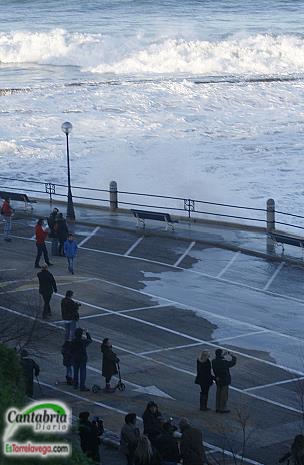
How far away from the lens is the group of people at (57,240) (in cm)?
2409

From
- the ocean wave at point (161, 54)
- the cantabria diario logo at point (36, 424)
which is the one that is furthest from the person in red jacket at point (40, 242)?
the ocean wave at point (161, 54)

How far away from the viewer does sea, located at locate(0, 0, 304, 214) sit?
44125 mm

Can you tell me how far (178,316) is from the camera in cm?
2192

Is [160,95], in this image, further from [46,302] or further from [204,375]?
[204,375]

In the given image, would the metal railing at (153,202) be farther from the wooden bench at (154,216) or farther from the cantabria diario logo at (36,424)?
the cantabria diario logo at (36,424)

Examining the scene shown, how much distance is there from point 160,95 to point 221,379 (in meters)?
51.0

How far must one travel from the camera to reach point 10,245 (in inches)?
1070

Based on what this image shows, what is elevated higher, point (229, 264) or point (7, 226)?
point (7, 226)

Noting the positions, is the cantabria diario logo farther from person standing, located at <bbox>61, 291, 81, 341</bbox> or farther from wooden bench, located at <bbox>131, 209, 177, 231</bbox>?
wooden bench, located at <bbox>131, 209, 177, 231</bbox>

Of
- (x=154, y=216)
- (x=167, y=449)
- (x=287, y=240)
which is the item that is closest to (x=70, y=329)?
(x=167, y=449)

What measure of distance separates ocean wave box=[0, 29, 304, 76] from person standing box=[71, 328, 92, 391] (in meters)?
62.8

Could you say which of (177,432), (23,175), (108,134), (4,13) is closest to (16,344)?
(177,432)

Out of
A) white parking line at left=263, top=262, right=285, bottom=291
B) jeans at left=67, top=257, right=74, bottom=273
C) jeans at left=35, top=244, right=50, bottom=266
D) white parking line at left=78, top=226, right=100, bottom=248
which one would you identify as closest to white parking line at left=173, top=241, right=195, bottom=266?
white parking line at left=263, top=262, right=285, bottom=291

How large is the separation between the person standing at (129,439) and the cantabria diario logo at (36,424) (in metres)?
4.74
